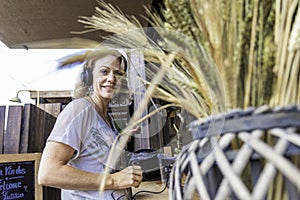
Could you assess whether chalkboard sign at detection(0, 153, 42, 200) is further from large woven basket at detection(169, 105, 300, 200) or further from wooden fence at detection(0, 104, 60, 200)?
large woven basket at detection(169, 105, 300, 200)

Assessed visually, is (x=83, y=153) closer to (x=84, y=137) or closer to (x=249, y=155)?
(x=84, y=137)

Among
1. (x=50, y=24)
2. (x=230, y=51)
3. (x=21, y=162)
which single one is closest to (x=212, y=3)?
(x=230, y=51)

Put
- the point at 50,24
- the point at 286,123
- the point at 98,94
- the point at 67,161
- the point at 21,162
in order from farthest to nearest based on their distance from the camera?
the point at 50,24 → the point at 21,162 → the point at 98,94 → the point at 67,161 → the point at 286,123

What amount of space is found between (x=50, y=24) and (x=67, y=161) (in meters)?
2.01

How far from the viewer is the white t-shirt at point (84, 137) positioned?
38.0 inches

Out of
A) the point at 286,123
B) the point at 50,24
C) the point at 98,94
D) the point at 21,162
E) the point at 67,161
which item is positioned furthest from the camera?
the point at 50,24

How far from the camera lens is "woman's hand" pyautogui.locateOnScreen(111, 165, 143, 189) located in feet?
3.21

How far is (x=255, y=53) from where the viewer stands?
38 centimetres

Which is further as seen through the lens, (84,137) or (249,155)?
(84,137)

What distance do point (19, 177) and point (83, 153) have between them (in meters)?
1.11

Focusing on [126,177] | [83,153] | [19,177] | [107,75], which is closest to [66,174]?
[83,153]

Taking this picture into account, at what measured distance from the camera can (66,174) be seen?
38.1 inches

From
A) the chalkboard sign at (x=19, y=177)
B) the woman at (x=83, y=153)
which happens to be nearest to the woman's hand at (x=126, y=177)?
the woman at (x=83, y=153)

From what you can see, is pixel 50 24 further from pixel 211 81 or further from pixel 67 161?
pixel 211 81
